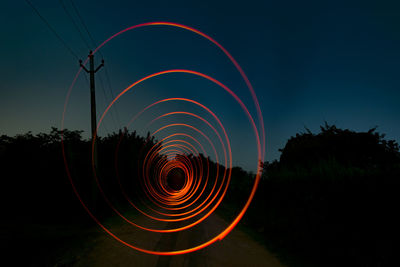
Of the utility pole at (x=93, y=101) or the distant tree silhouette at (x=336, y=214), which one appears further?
the utility pole at (x=93, y=101)

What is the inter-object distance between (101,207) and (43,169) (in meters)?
4.83

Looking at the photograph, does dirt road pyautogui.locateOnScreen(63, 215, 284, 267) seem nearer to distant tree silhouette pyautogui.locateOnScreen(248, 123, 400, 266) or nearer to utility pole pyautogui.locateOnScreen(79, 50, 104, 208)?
distant tree silhouette pyautogui.locateOnScreen(248, 123, 400, 266)

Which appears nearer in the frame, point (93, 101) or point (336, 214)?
point (336, 214)

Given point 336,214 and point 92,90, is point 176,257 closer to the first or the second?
point 336,214

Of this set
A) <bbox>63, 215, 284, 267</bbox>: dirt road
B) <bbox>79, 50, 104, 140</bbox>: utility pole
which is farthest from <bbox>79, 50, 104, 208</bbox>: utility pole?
<bbox>63, 215, 284, 267</bbox>: dirt road

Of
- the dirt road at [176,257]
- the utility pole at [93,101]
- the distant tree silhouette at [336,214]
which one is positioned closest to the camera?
the distant tree silhouette at [336,214]

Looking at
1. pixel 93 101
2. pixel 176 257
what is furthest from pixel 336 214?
pixel 93 101

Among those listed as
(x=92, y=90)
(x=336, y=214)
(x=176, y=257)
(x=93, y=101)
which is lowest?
(x=176, y=257)

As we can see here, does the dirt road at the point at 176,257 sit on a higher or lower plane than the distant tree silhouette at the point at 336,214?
lower

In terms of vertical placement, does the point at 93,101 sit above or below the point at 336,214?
above

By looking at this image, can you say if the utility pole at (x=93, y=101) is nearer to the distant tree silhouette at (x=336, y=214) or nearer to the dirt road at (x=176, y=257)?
the dirt road at (x=176, y=257)

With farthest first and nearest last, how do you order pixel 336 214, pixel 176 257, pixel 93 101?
pixel 93 101 < pixel 176 257 < pixel 336 214

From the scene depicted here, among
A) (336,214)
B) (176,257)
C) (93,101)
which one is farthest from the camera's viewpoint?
(93,101)

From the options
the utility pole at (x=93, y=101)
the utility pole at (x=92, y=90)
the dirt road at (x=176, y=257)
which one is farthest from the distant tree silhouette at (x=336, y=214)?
the utility pole at (x=92, y=90)
